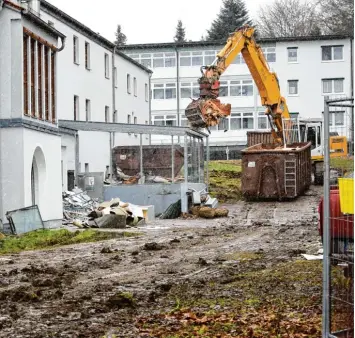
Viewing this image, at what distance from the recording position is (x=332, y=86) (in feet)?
208

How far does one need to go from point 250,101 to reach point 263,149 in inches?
1201

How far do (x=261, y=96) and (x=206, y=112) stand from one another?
770 centimetres

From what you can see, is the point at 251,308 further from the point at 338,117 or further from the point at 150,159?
the point at 150,159

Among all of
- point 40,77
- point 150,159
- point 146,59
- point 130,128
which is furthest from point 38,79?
point 146,59

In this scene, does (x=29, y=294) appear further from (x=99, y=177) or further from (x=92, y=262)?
(x=99, y=177)

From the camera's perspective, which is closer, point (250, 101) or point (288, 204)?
point (288, 204)

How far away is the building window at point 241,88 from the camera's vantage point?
64.8 metres

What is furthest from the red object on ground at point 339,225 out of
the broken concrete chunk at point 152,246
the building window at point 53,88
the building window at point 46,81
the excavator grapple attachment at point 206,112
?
the building window at point 53,88

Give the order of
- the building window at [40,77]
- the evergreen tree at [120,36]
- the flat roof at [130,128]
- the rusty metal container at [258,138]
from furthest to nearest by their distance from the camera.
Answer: the evergreen tree at [120,36] → the rusty metal container at [258,138] → the flat roof at [130,128] → the building window at [40,77]

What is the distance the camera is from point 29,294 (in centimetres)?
1123

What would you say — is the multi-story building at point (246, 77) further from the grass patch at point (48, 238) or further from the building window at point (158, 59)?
the grass patch at point (48, 238)

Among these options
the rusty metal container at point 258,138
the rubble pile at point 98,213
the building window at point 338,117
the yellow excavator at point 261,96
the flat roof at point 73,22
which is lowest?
the rubble pile at point 98,213

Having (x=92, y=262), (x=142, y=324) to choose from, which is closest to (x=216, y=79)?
(x=92, y=262)

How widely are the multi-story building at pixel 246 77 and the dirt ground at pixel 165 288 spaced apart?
4350 cm
